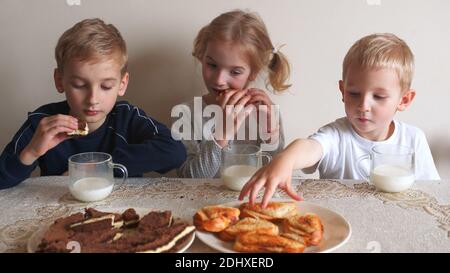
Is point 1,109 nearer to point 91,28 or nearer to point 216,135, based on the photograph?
point 91,28

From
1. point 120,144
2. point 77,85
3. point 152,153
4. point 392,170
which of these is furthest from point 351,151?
point 77,85

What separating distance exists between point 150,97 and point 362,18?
2.56 ft

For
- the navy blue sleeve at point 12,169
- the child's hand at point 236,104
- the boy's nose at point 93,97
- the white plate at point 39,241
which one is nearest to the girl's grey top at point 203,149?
the child's hand at point 236,104

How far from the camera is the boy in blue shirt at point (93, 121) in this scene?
1.26 meters

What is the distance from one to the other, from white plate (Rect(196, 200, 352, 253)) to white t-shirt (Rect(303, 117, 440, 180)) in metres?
0.37

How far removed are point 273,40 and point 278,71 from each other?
108 millimetres

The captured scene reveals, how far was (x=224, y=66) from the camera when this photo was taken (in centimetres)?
146

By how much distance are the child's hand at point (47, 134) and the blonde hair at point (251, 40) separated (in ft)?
1.79

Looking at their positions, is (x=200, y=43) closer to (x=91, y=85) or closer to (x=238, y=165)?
(x=91, y=85)

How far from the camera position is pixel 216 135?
149 centimetres

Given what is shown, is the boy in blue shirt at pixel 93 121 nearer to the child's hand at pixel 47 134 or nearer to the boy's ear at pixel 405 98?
the child's hand at pixel 47 134

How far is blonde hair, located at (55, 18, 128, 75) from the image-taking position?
128 cm

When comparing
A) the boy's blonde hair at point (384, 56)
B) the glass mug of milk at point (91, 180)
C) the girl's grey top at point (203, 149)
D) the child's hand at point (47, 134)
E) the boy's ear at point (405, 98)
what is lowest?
the girl's grey top at point (203, 149)
